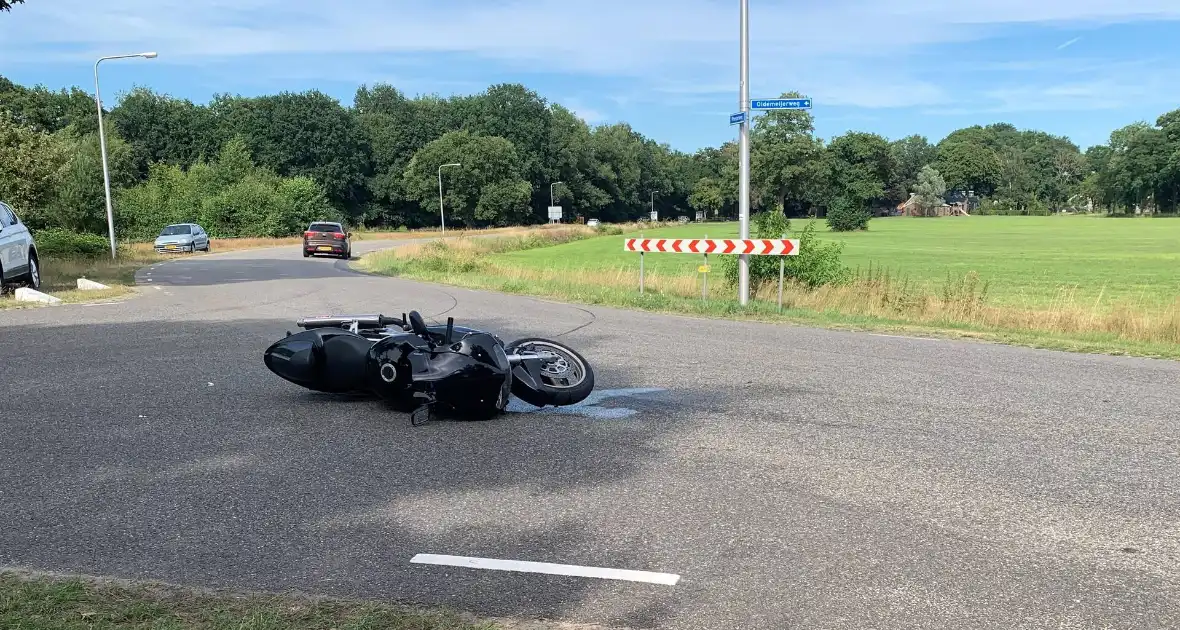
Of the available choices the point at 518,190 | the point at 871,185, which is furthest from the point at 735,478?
the point at 871,185

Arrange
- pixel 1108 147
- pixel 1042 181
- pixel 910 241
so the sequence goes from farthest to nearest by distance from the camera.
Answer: pixel 1042 181, pixel 1108 147, pixel 910 241

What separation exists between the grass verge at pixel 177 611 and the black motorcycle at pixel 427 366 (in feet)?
10.0

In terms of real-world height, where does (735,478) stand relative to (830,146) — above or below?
below

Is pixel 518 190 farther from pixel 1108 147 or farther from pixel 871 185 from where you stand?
pixel 1108 147

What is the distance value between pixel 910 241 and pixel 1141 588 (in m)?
64.7

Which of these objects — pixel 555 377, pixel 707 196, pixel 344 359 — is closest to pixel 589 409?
pixel 555 377

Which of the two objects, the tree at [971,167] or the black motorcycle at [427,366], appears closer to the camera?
the black motorcycle at [427,366]

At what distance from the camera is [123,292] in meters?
19.6

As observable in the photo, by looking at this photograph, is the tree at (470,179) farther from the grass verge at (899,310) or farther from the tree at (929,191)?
the grass verge at (899,310)

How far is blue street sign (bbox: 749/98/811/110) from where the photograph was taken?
1574 centimetres

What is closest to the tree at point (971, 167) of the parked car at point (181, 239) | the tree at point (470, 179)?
the tree at point (470, 179)

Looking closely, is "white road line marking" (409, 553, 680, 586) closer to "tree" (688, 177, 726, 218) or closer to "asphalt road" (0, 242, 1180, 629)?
"asphalt road" (0, 242, 1180, 629)

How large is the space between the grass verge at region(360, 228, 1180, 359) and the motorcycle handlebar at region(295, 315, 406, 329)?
893cm

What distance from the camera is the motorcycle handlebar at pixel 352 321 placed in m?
7.48
